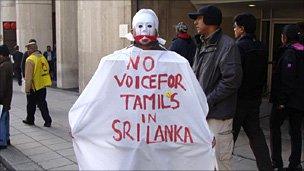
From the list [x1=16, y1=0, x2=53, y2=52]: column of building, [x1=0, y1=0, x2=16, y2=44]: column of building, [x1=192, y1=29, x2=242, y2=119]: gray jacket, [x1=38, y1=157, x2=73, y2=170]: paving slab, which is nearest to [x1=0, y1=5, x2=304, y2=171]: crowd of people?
[x1=192, y1=29, x2=242, y2=119]: gray jacket

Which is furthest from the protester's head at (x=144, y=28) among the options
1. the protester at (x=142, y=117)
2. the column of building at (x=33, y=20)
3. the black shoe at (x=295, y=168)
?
the column of building at (x=33, y=20)

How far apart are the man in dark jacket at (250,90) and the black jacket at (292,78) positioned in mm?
549

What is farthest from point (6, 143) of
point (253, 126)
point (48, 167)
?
point (253, 126)

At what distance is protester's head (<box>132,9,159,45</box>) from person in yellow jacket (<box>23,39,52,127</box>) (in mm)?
6150

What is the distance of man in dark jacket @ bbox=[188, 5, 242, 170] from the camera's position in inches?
155

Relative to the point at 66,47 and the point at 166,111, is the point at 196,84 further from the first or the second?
the point at 66,47

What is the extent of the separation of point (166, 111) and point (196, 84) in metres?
0.28

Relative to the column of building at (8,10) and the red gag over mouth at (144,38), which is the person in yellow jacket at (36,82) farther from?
the column of building at (8,10)

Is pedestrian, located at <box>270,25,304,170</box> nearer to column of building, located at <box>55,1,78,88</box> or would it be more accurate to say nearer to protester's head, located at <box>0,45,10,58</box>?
protester's head, located at <box>0,45,10,58</box>

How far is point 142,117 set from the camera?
2.80 m

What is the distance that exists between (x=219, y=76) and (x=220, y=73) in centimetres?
3

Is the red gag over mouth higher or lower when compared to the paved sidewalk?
higher

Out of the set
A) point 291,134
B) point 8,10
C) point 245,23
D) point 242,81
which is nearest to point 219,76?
point 242,81

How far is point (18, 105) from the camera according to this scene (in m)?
11.8
